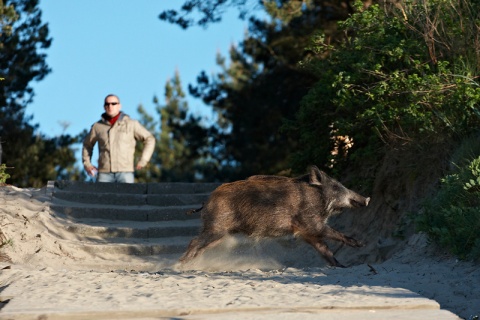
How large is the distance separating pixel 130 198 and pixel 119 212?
0.60 meters

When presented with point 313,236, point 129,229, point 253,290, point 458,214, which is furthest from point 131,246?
point 253,290

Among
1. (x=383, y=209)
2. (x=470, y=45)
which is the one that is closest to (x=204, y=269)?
(x=383, y=209)

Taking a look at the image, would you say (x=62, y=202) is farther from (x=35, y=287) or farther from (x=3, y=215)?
(x=35, y=287)

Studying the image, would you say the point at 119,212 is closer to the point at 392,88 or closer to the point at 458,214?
the point at 392,88

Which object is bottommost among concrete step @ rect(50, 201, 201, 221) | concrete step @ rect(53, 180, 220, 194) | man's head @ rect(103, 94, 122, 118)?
concrete step @ rect(50, 201, 201, 221)

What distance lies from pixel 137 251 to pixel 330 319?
7.24 m

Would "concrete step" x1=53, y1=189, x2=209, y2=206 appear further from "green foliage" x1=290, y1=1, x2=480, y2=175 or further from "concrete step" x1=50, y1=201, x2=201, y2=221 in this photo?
"green foliage" x1=290, y1=1, x2=480, y2=175

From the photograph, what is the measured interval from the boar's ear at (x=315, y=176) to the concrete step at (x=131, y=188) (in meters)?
4.95

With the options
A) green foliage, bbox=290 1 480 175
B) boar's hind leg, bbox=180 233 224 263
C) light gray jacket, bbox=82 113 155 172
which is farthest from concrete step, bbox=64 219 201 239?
boar's hind leg, bbox=180 233 224 263

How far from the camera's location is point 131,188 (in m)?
16.2

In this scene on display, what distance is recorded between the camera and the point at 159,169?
40.8m

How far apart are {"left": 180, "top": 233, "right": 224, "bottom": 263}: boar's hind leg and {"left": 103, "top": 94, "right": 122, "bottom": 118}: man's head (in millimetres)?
4798

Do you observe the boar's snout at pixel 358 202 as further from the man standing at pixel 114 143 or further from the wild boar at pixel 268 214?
the man standing at pixel 114 143

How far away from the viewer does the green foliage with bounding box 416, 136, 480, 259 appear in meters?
9.53
